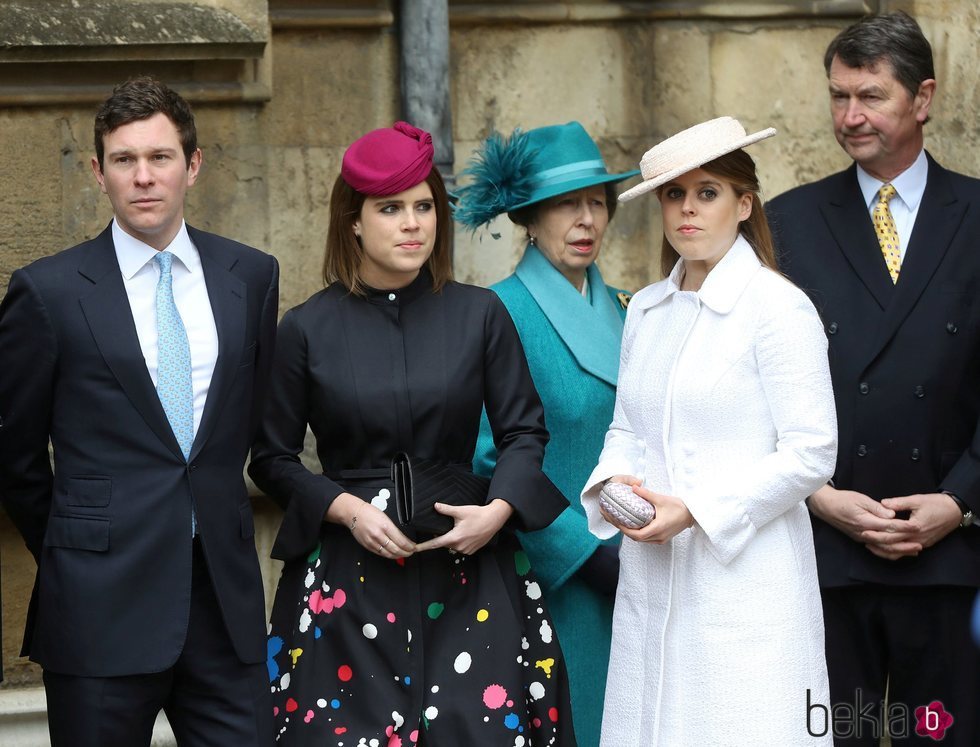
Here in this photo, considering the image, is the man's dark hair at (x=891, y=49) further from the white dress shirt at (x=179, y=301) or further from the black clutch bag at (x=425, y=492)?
the white dress shirt at (x=179, y=301)

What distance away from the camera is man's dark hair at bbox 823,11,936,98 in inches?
181

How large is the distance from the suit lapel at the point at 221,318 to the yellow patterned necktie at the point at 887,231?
68.3 inches

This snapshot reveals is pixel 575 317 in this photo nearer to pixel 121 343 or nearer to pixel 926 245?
pixel 926 245

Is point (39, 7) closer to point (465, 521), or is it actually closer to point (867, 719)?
point (465, 521)

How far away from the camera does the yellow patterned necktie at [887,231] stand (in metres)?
4.59

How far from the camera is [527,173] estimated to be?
15.3 feet

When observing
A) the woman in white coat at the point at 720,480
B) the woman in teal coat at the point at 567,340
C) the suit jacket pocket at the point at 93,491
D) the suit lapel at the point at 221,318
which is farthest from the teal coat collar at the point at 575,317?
the suit jacket pocket at the point at 93,491

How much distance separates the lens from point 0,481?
3.94 meters

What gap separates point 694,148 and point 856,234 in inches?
31.8

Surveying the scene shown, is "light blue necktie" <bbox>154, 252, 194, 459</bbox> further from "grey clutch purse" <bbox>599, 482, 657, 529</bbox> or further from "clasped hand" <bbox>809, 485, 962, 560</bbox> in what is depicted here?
"clasped hand" <bbox>809, 485, 962, 560</bbox>

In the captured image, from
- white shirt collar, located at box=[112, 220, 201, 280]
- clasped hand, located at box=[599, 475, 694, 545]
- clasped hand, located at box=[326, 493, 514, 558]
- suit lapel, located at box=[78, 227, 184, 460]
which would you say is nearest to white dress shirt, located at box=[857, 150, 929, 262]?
clasped hand, located at box=[599, 475, 694, 545]

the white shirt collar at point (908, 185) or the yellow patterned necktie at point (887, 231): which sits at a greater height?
the white shirt collar at point (908, 185)

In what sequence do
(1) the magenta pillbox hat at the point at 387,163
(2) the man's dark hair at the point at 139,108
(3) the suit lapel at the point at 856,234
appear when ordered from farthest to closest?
1. (3) the suit lapel at the point at 856,234
2. (1) the magenta pillbox hat at the point at 387,163
3. (2) the man's dark hair at the point at 139,108
